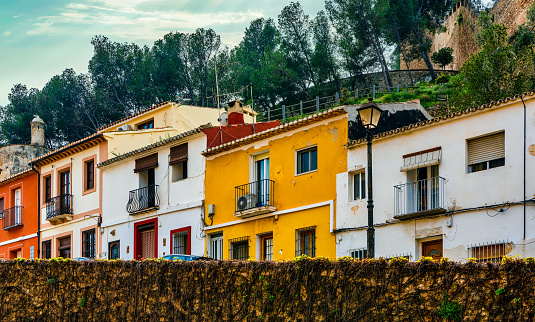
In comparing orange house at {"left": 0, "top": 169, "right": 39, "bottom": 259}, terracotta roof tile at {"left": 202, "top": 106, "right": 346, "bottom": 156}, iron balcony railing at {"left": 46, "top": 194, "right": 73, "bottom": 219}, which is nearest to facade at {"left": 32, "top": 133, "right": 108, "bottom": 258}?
iron balcony railing at {"left": 46, "top": 194, "right": 73, "bottom": 219}

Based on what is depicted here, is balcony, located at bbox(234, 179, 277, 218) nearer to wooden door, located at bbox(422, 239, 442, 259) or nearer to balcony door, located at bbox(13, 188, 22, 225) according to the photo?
wooden door, located at bbox(422, 239, 442, 259)

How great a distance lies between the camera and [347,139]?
2536 centimetres

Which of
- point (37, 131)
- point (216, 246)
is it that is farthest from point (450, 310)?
point (37, 131)

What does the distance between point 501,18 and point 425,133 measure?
45.1m

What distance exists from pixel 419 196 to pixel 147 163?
46.4 feet

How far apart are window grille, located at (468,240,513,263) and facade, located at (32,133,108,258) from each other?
19474 millimetres

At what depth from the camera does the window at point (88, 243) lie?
36469mm

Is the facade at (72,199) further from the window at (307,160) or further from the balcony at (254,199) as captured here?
the window at (307,160)

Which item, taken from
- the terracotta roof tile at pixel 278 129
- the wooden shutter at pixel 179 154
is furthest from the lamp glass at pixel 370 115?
the wooden shutter at pixel 179 154

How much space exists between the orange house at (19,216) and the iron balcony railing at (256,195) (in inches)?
621

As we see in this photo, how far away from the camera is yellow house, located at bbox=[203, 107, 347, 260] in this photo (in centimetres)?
2575

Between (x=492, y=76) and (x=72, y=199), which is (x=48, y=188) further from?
(x=492, y=76)

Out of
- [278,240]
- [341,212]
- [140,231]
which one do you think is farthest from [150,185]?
[341,212]

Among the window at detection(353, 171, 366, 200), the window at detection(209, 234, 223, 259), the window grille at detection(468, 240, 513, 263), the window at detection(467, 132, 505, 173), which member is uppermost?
the window at detection(467, 132, 505, 173)
